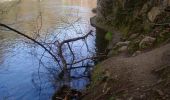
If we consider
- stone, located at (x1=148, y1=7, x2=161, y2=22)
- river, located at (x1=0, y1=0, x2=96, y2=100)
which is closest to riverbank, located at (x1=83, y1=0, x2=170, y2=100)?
stone, located at (x1=148, y1=7, x2=161, y2=22)

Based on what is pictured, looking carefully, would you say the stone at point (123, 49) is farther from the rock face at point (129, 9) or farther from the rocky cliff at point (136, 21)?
the rock face at point (129, 9)

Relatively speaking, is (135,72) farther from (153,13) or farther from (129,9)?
(129,9)

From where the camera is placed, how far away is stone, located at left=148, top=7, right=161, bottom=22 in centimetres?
1978

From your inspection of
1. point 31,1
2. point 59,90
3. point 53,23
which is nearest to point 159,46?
point 59,90

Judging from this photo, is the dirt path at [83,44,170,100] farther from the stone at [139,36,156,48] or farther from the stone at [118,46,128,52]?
the stone at [118,46,128,52]

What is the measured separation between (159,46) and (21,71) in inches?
310

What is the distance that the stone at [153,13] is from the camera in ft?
64.9

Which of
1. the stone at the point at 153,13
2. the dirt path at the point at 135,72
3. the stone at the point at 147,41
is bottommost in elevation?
the dirt path at the point at 135,72

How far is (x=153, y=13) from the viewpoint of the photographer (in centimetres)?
2030

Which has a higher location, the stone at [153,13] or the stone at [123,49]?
the stone at [153,13]

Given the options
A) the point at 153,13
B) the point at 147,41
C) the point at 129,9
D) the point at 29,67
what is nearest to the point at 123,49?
the point at 147,41

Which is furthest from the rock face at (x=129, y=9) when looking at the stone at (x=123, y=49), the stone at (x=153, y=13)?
the stone at (x=123, y=49)

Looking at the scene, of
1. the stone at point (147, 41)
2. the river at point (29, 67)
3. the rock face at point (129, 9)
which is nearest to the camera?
the river at point (29, 67)

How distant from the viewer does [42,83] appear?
16.2 m
